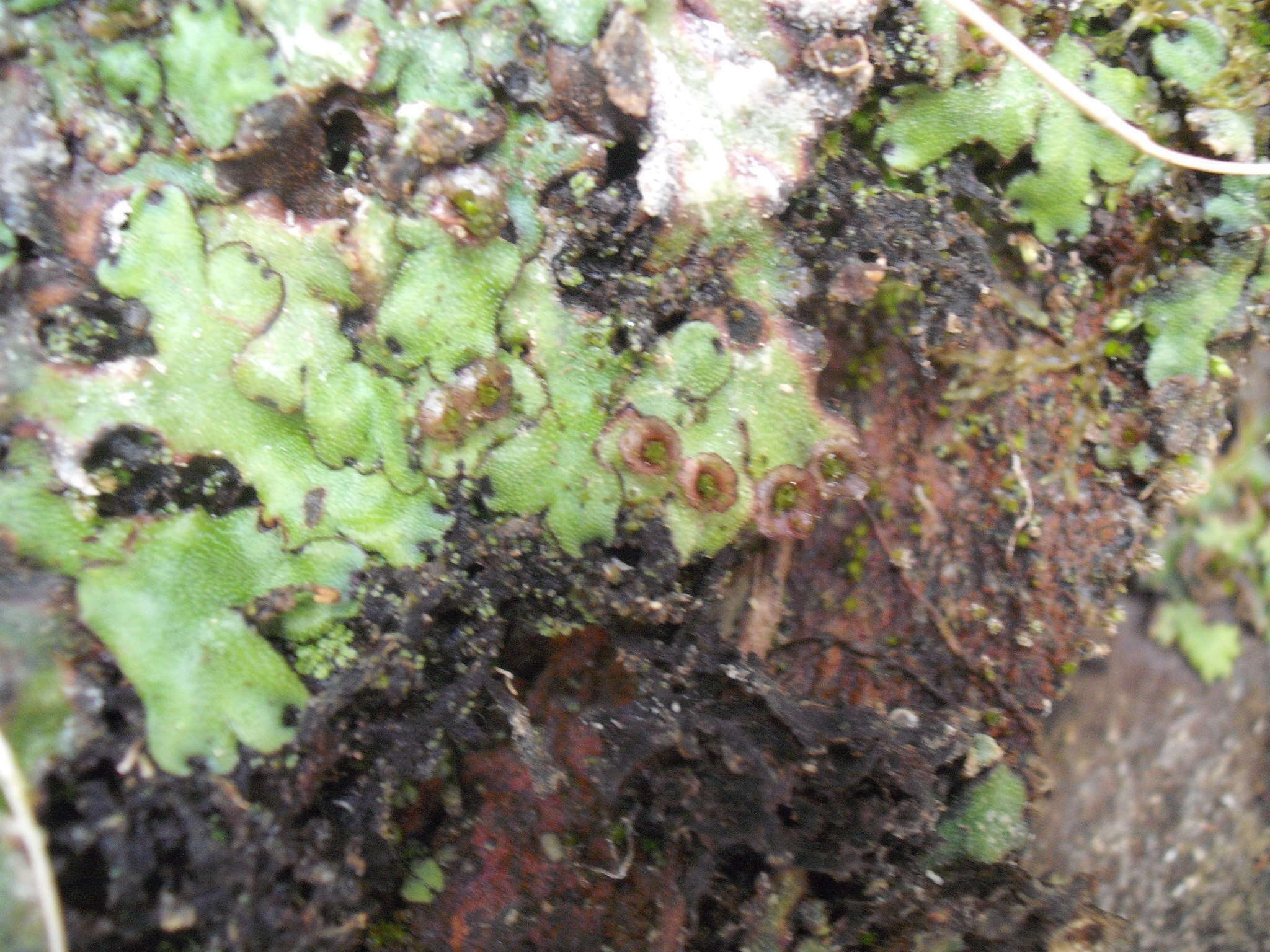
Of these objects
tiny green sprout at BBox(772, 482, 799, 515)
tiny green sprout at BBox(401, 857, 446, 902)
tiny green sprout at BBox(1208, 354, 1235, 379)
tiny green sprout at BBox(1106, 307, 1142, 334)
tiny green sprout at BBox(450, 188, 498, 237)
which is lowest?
tiny green sprout at BBox(401, 857, 446, 902)

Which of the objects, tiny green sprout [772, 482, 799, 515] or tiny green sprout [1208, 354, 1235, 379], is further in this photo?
tiny green sprout [1208, 354, 1235, 379]

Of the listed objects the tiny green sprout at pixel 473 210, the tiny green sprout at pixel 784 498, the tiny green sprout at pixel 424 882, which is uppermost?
the tiny green sprout at pixel 473 210

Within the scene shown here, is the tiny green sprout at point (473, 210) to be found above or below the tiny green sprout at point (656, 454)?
above

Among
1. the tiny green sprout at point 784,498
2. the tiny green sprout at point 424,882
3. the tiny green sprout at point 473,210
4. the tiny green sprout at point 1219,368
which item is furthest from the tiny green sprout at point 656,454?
the tiny green sprout at point 1219,368

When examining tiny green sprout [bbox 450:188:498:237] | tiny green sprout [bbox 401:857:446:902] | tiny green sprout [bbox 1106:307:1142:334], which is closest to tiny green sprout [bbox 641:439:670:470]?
tiny green sprout [bbox 450:188:498:237]

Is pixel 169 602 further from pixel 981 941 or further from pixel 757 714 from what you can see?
pixel 981 941

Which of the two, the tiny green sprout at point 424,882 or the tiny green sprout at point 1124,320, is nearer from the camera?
the tiny green sprout at point 424,882

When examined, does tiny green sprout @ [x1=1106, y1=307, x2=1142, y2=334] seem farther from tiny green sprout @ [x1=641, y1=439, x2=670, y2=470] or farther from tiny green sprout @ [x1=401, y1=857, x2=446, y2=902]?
tiny green sprout @ [x1=401, y1=857, x2=446, y2=902]

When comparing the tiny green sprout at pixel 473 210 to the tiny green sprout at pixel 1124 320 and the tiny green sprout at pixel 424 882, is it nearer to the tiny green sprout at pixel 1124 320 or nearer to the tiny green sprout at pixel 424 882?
the tiny green sprout at pixel 424 882

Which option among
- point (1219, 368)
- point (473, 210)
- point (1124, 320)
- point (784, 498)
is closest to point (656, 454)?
point (784, 498)

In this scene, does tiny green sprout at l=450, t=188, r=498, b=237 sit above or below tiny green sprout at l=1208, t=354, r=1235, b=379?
above

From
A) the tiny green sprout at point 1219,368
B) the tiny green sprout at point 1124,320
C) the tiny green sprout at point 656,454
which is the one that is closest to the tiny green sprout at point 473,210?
the tiny green sprout at point 656,454
